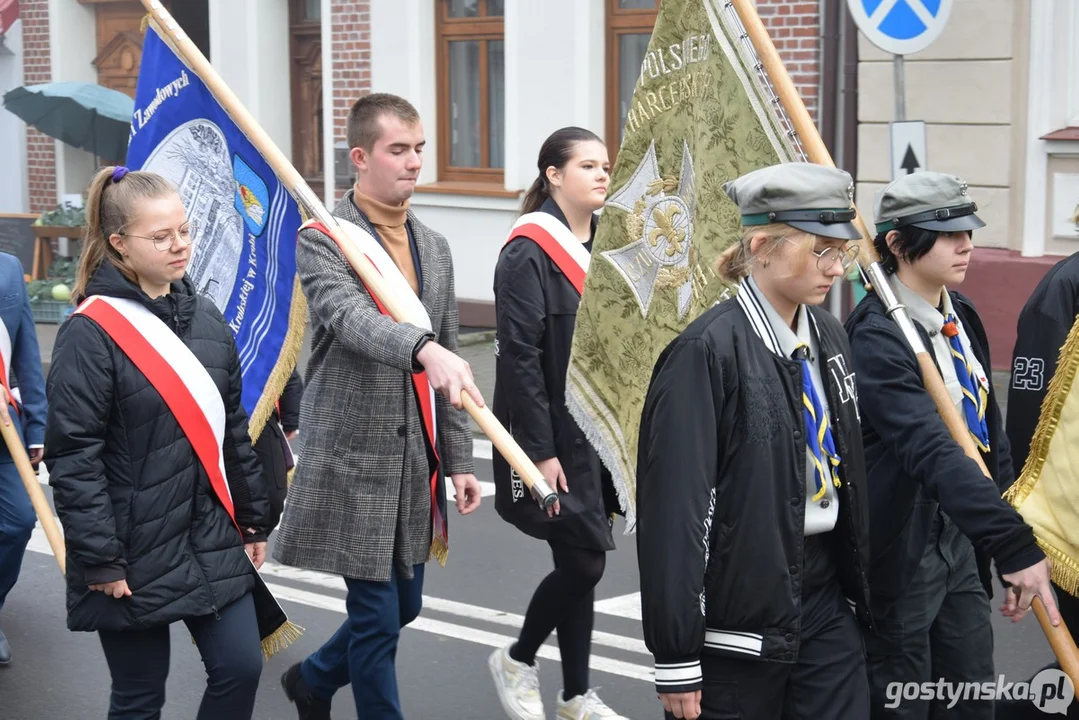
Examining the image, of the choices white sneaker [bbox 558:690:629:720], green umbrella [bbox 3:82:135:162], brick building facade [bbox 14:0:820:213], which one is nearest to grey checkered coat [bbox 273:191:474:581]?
white sneaker [bbox 558:690:629:720]

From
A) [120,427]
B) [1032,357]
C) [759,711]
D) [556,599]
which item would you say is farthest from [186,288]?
[1032,357]

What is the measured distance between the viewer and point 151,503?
4105 millimetres

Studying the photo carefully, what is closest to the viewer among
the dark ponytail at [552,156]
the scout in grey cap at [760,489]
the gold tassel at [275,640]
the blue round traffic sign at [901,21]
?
the scout in grey cap at [760,489]

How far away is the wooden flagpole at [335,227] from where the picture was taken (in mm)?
3877

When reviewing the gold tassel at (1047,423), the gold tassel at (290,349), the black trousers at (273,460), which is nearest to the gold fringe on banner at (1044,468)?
the gold tassel at (1047,423)

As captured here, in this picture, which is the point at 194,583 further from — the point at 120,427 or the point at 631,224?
the point at 631,224

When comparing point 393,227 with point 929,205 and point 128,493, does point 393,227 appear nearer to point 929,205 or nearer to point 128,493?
point 128,493

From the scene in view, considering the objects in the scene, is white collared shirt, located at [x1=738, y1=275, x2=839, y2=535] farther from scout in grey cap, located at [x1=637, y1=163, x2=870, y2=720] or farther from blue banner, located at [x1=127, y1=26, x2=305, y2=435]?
blue banner, located at [x1=127, y1=26, x2=305, y2=435]

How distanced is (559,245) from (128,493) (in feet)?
5.92

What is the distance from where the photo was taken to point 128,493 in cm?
410

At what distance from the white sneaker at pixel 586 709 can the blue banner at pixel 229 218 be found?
1384 mm

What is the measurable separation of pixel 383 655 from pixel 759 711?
1.59 meters

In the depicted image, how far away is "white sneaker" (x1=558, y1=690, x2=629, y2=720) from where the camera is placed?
5230 millimetres

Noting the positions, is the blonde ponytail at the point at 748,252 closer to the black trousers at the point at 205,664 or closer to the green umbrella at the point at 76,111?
the black trousers at the point at 205,664
